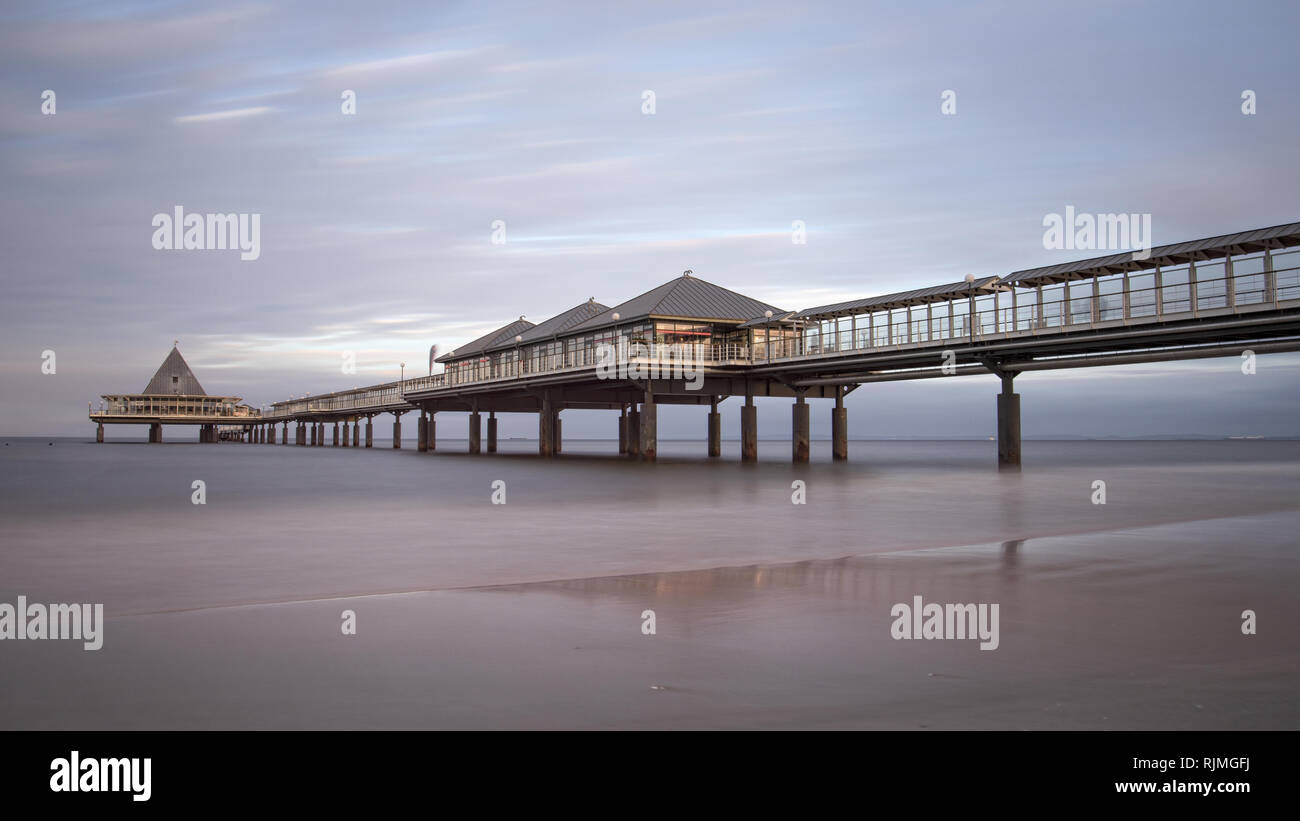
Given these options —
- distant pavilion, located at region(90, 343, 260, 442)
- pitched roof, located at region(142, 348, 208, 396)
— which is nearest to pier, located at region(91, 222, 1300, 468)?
distant pavilion, located at region(90, 343, 260, 442)

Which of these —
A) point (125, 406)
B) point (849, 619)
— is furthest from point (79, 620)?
point (125, 406)

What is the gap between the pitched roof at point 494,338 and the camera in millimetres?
82438

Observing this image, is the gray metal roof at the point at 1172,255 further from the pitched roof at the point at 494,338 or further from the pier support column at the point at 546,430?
the pitched roof at the point at 494,338

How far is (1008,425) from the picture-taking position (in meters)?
43.6

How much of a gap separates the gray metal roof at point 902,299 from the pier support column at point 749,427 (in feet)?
28.1

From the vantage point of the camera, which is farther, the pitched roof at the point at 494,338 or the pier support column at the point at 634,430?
the pitched roof at the point at 494,338

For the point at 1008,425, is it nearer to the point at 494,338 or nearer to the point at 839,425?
the point at 839,425

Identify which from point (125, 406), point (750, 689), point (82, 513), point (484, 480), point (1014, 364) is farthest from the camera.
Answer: point (125, 406)

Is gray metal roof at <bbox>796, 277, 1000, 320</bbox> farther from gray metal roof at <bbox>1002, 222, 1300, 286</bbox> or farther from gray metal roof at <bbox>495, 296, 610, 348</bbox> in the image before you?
gray metal roof at <bbox>495, 296, 610, 348</bbox>

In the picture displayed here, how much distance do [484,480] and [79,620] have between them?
94.4ft

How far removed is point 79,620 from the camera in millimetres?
8336

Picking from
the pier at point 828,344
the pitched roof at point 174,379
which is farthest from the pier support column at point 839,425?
the pitched roof at point 174,379

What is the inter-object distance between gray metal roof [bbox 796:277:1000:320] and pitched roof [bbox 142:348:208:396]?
148 m
